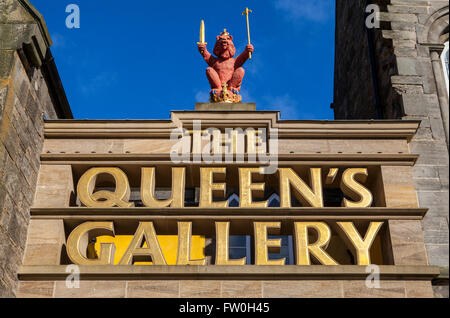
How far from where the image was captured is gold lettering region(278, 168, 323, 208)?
11.8m

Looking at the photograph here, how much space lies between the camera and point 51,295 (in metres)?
10.7

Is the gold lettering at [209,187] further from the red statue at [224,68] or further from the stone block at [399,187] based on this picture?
the stone block at [399,187]

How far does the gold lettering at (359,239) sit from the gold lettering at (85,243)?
12.7 ft

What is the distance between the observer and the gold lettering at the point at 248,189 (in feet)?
38.7

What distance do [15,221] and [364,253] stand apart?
5.63 meters

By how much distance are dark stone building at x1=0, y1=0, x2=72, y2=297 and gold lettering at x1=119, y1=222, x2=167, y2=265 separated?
171 centimetres

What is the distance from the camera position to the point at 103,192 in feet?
39.0

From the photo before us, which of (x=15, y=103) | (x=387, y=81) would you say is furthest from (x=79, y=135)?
(x=387, y=81)

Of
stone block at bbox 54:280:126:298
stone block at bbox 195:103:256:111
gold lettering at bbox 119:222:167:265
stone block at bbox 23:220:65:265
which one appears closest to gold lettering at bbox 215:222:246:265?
gold lettering at bbox 119:222:167:265

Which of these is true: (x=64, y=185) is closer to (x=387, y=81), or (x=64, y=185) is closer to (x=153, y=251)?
(x=153, y=251)

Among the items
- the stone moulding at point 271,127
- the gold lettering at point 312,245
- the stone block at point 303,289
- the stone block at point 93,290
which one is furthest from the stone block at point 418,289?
the stone block at point 93,290
